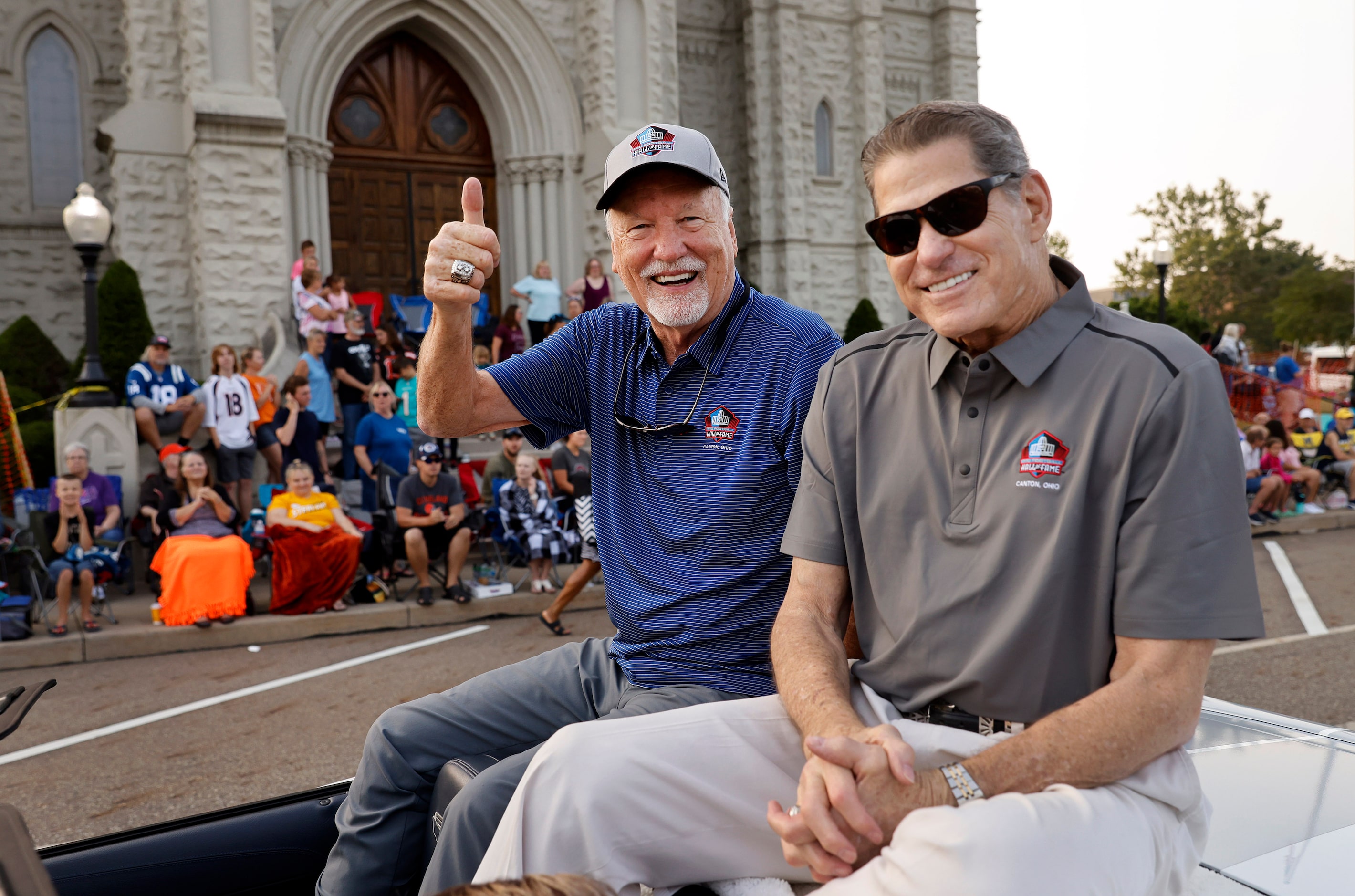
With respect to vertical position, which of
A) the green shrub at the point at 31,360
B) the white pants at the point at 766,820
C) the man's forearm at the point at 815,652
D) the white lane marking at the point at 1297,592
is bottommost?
the white lane marking at the point at 1297,592

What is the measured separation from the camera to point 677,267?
2541mm

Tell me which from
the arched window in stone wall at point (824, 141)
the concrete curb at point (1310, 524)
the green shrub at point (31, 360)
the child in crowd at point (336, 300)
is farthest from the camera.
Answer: the arched window in stone wall at point (824, 141)

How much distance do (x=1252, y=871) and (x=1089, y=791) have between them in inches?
17.0

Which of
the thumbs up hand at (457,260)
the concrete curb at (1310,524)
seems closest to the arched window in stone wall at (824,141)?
the concrete curb at (1310,524)

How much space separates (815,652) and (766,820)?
33 centimetres

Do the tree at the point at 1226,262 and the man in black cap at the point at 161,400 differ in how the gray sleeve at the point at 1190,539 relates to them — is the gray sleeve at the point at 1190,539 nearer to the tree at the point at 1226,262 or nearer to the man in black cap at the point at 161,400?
the man in black cap at the point at 161,400

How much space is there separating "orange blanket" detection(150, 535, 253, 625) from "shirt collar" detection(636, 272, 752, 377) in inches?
260

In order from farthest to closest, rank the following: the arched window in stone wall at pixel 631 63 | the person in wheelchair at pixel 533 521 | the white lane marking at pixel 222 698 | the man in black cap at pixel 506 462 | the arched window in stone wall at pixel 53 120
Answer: the arched window in stone wall at pixel 631 63
the arched window in stone wall at pixel 53 120
the man in black cap at pixel 506 462
the person in wheelchair at pixel 533 521
the white lane marking at pixel 222 698

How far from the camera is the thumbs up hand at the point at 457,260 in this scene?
92.9 inches

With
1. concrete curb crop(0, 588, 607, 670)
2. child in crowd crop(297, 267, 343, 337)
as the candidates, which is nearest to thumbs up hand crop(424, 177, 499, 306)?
concrete curb crop(0, 588, 607, 670)

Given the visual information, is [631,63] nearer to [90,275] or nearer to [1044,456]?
[90,275]

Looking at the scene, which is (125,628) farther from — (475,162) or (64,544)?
(475,162)

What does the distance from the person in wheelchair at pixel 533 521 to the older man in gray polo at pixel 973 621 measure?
7.41m

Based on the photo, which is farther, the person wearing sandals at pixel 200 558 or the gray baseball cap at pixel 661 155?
the person wearing sandals at pixel 200 558
